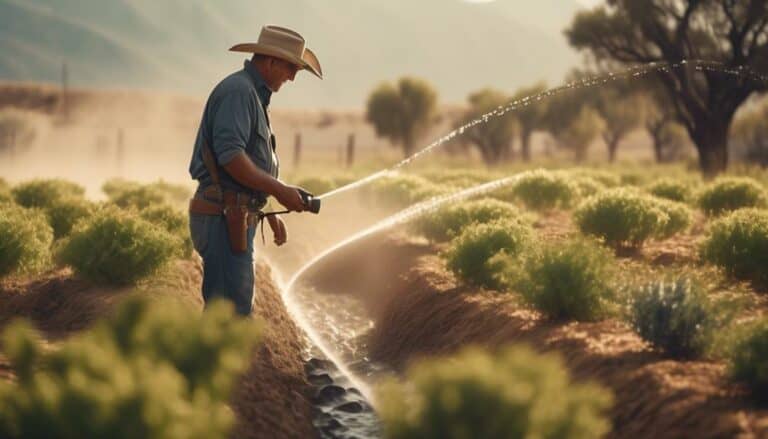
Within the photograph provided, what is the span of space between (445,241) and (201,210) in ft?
25.2

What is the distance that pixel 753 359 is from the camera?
548cm

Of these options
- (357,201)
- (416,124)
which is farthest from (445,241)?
(416,124)

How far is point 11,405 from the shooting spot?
3.93m

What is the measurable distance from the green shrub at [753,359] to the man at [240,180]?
9.43ft

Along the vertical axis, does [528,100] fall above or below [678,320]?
above

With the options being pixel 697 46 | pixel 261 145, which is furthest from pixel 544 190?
pixel 697 46

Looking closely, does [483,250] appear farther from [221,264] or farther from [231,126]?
[231,126]

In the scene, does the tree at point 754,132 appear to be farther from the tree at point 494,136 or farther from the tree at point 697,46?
the tree at point 697,46

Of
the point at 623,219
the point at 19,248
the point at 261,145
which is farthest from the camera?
the point at 623,219

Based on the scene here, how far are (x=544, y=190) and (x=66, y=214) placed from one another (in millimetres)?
7840

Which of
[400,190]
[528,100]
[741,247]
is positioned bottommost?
[741,247]

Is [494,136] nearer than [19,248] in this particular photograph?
No

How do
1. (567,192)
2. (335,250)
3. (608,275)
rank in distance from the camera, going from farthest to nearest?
1. (567,192)
2. (335,250)
3. (608,275)

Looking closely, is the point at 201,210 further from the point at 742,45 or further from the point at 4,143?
the point at 4,143
